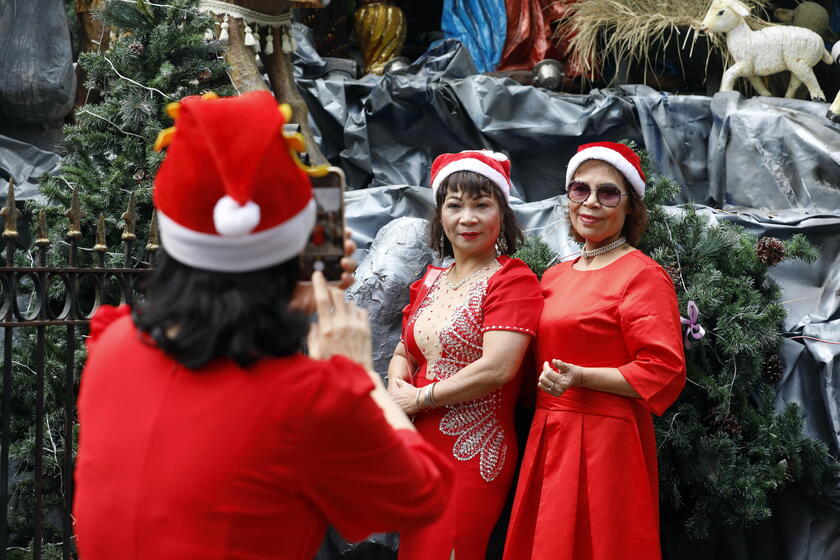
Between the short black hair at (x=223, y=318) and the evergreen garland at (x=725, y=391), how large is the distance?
84.9 inches

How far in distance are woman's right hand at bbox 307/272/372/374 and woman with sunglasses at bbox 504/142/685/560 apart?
1.21 meters

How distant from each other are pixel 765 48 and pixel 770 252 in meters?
2.57

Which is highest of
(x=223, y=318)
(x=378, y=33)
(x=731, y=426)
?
(x=223, y=318)

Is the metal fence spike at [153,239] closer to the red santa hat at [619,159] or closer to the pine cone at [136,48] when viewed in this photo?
the pine cone at [136,48]

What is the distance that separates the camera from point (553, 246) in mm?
4012

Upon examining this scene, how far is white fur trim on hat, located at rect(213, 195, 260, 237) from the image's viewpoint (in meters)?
1.21

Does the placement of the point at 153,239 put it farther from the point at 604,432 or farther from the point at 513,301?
the point at 604,432

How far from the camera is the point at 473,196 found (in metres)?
2.82

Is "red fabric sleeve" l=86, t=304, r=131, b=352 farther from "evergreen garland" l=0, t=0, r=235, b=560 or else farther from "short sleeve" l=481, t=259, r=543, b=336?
"evergreen garland" l=0, t=0, r=235, b=560

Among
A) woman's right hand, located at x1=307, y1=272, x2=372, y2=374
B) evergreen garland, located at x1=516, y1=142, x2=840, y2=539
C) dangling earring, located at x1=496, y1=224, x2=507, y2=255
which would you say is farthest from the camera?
evergreen garland, located at x1=516, y1=142, x2=840, y2=539

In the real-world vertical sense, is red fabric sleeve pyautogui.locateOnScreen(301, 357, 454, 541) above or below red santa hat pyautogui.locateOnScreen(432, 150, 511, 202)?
above

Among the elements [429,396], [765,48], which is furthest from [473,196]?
[765,48]

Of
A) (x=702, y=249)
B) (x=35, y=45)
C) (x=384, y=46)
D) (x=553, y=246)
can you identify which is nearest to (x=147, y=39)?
(x=35, y=45)

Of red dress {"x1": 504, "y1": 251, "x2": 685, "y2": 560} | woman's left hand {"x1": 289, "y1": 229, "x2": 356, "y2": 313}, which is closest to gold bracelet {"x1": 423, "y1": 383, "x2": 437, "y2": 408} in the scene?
red dress {"x1": 504, "y1": 251, "x2": 685, "y2": 560}
